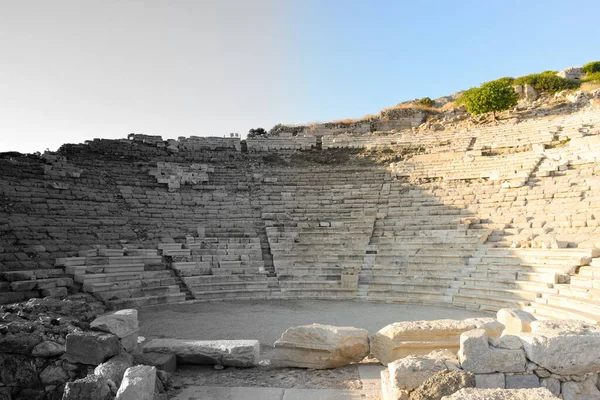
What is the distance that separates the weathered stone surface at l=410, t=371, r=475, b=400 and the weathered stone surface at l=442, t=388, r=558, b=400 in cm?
42

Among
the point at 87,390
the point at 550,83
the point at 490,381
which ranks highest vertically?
the point at 550,83

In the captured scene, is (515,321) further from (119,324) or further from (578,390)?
(119,324)

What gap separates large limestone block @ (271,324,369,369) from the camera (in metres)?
6.27

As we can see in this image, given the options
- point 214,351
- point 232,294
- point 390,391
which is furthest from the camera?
point 232,294

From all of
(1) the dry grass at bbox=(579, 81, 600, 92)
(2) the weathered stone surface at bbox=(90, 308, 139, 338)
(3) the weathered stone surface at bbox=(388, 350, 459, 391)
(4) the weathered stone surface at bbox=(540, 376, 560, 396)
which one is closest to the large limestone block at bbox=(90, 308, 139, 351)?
(2) the weathered stone surface at bbox=(90, 308, 139, 338)

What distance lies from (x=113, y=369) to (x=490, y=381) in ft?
14.9

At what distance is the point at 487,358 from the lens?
4633 mm

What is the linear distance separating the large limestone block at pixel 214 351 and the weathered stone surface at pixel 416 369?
8.25 feet

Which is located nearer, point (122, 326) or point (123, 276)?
point (122, 326)

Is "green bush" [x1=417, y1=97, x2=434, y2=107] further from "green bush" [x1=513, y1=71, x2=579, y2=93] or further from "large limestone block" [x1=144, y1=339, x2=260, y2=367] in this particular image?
"large limestone block" [x1=144, y1=339, x2=260, y2=367]

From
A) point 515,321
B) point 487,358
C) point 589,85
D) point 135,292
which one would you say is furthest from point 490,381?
point 589,85

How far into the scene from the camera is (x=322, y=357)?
629 cm

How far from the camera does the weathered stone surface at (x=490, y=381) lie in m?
4.61

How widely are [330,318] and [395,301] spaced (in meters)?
2.76
